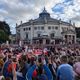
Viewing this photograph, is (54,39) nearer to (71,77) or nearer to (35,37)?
(35,37)

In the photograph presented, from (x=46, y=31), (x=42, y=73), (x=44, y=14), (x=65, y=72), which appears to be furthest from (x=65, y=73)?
(x=44, y=14)

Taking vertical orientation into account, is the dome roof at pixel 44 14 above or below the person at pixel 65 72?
above

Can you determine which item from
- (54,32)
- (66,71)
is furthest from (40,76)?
(54,32)

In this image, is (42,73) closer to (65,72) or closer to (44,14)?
(65,72)

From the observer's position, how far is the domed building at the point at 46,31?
5541 inches

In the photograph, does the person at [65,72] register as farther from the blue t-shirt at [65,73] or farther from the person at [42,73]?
the person at [42,73]

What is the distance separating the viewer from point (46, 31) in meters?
146

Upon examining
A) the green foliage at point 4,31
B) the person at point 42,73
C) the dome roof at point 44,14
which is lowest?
the person at point 42,73

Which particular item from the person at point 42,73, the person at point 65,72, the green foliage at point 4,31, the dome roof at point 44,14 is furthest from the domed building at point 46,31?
the person at point 65,72

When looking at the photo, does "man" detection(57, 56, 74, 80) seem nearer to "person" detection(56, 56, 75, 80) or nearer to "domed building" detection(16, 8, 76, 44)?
"person" detection(56, 56, 75, 80)

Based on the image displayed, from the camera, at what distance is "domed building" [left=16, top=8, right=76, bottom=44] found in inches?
5541

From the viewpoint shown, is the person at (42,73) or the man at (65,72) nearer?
the man at (65,72)

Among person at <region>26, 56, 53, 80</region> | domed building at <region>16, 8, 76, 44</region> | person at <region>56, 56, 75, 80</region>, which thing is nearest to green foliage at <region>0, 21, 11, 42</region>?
domed building at <region>16, 8, 76, 44</region>

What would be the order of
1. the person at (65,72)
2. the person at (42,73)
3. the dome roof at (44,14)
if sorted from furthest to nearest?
the dome roof at (44,14) → the person at (42,73) → the person at (65,72)
